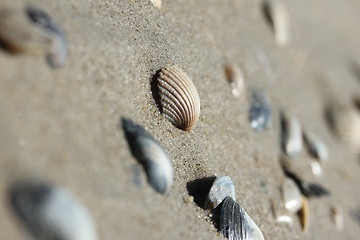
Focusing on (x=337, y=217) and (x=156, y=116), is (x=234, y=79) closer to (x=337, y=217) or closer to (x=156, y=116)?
(x=156, y=116)

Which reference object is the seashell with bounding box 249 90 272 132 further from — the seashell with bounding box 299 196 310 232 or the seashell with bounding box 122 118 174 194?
the seashell with bounding box 122 118 174 194

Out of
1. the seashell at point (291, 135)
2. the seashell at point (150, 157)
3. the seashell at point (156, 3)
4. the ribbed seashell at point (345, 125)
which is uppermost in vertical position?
the ribbed seashell at point (345, 125)

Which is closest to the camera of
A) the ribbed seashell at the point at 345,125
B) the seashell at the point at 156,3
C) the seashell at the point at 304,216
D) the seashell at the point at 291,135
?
the seashell at the point at 156,3

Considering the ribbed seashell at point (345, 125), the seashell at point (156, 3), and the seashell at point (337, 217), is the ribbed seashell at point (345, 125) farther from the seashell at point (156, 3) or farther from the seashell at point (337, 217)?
the seashell at point (156, 3)

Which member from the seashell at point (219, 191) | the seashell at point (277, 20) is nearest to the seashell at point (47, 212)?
the seashell at point (219, 191)

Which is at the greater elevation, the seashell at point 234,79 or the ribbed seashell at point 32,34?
the seashell at point 234,79

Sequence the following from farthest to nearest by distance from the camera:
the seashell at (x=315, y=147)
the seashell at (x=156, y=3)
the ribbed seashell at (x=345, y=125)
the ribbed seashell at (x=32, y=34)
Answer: the ribbed seashell at (x=345, y=125)
the seashell at (x=315, y=147)
the seashell at (x=156, y=3)
the ribbed seashell at (x=32, y=34)

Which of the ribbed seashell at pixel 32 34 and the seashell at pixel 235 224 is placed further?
the seashell at pixel 235 224

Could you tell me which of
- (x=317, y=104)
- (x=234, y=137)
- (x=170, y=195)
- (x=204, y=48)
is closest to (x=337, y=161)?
(x=317, y=104)
